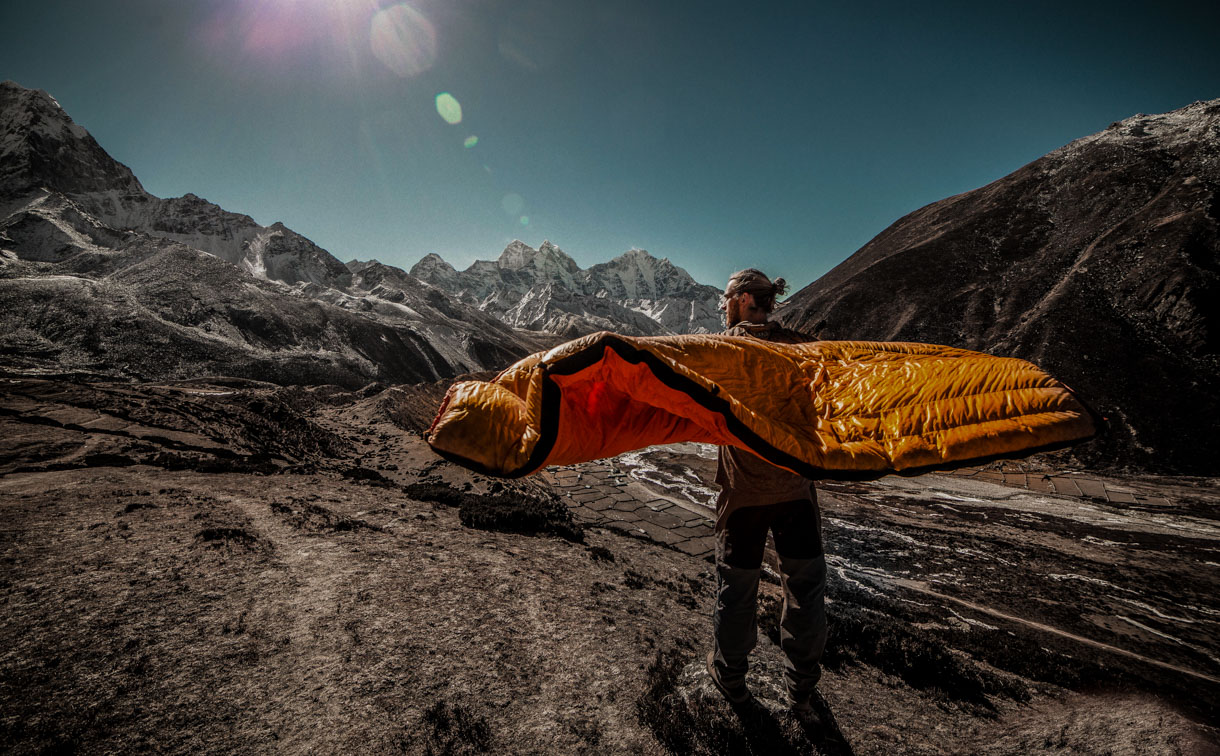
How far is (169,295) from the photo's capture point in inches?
1471

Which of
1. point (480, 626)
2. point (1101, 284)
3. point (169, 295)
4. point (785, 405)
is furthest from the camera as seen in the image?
point (169, 295)

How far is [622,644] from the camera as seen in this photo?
12.3ft

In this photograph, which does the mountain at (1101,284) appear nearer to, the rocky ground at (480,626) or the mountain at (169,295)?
the rocky ground at (480,626)

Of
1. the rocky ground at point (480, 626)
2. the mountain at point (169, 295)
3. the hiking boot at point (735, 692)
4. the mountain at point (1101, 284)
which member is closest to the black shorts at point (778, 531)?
the hiking boot at point (735, 692)

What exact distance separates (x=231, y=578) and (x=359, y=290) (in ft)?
343

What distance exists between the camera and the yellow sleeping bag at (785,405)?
205 centimetres

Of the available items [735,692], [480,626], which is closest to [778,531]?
[735,692]

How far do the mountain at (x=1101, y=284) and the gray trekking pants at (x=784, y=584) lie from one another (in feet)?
32.6

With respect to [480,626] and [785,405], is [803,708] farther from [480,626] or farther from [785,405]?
[480,626]

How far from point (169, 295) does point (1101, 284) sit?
7187 centimetres

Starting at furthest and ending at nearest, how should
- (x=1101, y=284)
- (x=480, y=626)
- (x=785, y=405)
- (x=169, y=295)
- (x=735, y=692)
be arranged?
(x=169, y=295), (x=1101, y=284), (x=480, y=626), (x=735, y=692), (x=785, y=405)

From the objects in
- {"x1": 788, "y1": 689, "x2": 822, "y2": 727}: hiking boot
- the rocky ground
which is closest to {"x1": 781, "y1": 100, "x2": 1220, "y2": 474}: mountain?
the rocky ground

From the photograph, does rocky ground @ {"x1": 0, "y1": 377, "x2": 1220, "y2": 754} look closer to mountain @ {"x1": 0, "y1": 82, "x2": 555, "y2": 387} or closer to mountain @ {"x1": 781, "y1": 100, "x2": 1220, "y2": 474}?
mountain @ {"x1": 781, "y1": 100, "x2": 1220, "y2": 474}

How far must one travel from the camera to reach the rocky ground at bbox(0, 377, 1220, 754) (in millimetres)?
2660
